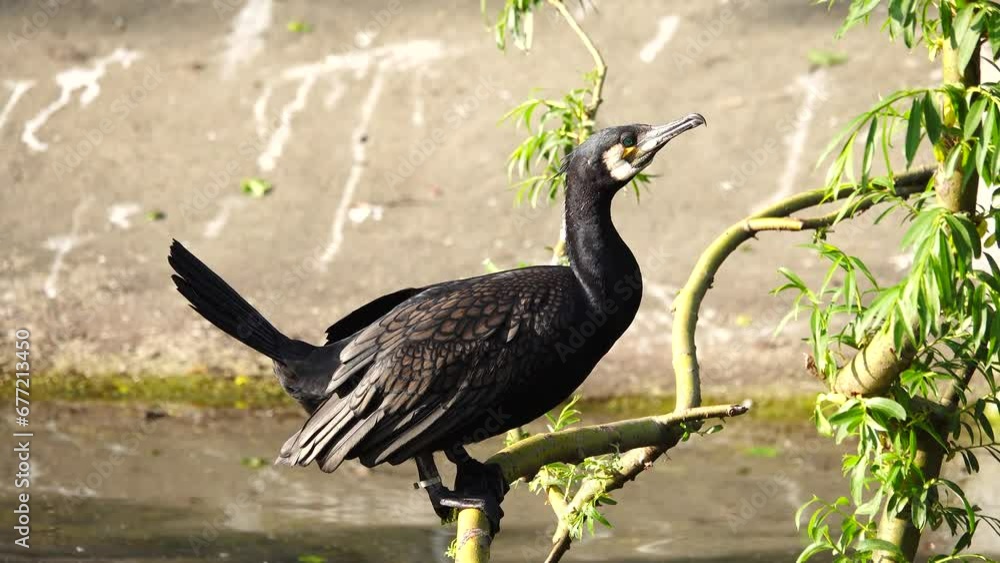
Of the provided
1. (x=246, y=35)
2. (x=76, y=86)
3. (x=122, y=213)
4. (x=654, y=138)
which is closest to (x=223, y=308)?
(x=654, y=138)

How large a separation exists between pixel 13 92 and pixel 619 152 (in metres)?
7.31

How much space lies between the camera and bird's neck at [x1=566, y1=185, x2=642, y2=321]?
3336 millimetres

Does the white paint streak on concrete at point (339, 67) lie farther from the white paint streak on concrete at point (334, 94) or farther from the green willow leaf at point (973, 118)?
the green willow leaf at point (973, 118)

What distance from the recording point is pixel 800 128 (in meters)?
9.20

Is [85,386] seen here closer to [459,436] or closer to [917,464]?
[459,436]

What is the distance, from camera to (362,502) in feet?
19.9

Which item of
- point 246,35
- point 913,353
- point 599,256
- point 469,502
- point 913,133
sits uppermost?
point 246,35

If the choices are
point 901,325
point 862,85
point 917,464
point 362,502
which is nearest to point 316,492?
point 362,502

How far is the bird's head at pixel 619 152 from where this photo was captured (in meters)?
3.29

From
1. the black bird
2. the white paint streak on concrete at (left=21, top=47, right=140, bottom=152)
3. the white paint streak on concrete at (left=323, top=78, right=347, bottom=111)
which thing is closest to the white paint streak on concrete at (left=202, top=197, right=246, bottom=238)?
the white paint streak on concrete at (left=323, top=78, right=347, bottom=111)

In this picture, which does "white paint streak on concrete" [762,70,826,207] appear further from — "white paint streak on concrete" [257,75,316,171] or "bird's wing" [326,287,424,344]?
"bird's wing" [326,287,424,344]

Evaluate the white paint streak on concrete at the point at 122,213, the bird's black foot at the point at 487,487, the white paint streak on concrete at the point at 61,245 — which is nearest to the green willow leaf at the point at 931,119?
the bird's black foot at the point at 487,487

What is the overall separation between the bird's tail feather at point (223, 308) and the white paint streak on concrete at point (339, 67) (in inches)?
231

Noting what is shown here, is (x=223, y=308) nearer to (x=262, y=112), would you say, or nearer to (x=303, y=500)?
(x=303, y=500)
